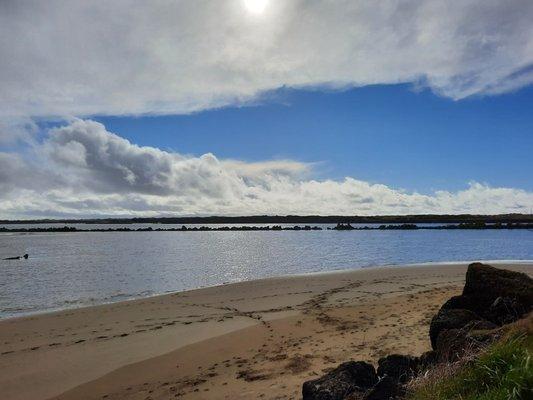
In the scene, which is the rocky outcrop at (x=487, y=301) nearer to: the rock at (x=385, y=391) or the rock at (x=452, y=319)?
the rock at (x=452, y=319)

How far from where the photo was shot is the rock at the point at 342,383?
6.41 meters

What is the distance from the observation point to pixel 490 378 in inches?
192

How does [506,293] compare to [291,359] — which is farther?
[291,359]

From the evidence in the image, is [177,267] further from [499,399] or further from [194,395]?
[499,399]

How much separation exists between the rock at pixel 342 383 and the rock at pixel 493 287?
12.6ft

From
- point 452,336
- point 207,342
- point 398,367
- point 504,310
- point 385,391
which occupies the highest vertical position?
point 504,310

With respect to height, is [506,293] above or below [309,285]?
above

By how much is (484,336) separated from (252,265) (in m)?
36.4

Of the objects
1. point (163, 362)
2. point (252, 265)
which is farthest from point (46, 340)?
point (252, 265)

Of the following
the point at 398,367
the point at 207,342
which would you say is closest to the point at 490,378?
the point at 398,367

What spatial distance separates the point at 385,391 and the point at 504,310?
185 inches

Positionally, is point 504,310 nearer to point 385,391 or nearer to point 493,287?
point 493,287

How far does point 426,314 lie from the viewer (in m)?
15.0

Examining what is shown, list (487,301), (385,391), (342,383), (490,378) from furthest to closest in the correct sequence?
(487,301) < (342,383) < (385,391) < (490,378)
